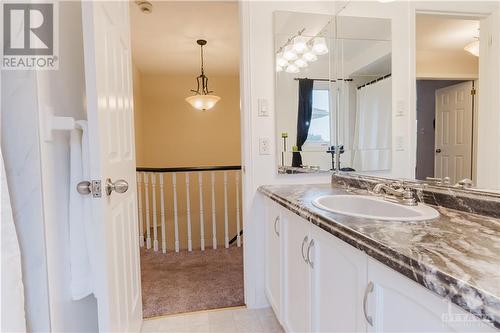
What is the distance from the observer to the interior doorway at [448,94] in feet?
3.35

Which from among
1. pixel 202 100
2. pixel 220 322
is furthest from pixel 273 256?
pixel 202 100

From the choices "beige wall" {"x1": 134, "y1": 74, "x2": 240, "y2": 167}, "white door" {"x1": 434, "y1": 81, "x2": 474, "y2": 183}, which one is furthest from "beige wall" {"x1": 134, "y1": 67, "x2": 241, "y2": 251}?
"white door" {"x1": 434, "y1": 81, "x2": 474, "y2": 183}

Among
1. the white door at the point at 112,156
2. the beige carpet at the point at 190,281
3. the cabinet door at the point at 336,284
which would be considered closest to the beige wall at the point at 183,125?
the beige carpet at the point at 190,281

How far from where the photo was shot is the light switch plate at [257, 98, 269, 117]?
1.82 m

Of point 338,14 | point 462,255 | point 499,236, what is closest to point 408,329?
point 462,255

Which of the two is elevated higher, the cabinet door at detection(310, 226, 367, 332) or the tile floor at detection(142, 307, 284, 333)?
the cabinet door at detection(310, 226, 367, 332)

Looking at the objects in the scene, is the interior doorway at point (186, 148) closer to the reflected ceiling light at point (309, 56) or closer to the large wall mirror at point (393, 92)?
the reflected ceiling light at point (309, 56)

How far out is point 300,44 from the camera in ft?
6.28

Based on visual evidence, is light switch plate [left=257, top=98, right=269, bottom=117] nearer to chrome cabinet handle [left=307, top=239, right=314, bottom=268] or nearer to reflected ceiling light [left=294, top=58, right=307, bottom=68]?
reflected ceiling light [left=294, top=58, right=307, bottom=68]

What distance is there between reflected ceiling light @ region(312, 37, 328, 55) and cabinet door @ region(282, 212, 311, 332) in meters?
1.18

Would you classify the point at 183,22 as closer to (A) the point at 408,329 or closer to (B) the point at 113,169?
(B) the point at 113,169

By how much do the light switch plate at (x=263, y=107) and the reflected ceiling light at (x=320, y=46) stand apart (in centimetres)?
52

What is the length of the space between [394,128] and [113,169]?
53.8 inches

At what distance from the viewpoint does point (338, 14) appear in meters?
1.89
